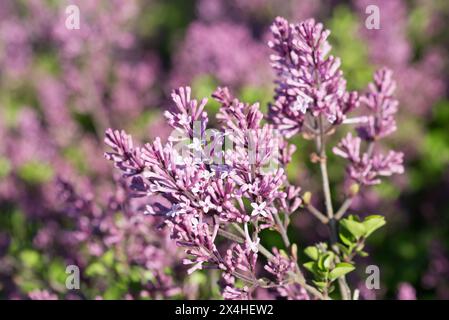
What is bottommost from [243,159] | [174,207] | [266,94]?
[174,207]

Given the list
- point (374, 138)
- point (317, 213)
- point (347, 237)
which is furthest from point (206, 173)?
point (374, 138)

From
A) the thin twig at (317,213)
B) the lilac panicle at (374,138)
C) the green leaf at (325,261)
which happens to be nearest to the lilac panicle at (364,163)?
the lilac panicle at (374,138)

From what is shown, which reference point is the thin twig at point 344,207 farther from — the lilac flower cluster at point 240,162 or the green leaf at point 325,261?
the green leaf at point 325,261

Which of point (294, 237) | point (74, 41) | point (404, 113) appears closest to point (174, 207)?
point (294, 237)

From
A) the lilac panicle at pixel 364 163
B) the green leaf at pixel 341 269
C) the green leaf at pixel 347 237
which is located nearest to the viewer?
the green leaf at pixel 341 269
